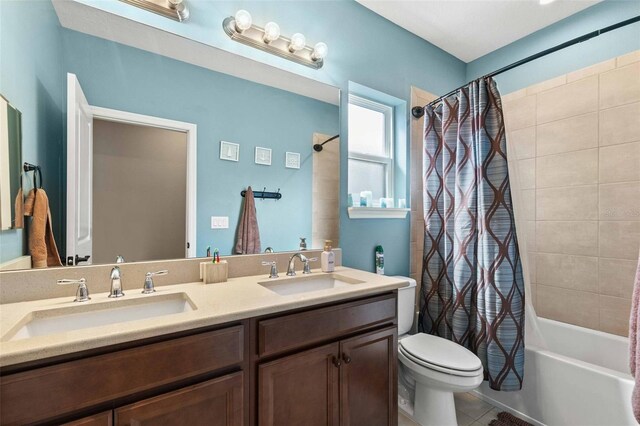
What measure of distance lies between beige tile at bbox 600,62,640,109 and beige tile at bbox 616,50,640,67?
0.02m

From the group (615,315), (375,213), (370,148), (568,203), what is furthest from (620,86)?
(375,213)

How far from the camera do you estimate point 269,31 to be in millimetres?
1576

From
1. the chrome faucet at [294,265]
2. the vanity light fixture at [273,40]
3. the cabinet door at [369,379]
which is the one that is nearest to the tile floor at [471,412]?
the cabinet door at [369,379]

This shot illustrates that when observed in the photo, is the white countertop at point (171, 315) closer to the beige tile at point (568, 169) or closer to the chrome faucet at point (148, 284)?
the chrome faucet at point (148, 284)

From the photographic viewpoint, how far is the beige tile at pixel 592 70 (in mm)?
1941

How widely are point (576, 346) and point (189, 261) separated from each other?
2.53 metres

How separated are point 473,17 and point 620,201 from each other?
1.60m

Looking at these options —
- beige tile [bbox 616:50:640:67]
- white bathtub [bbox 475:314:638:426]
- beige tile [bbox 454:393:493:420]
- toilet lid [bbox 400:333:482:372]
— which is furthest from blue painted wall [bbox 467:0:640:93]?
beige tile [bbox 454:393:493:420]

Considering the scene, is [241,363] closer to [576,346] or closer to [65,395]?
[65,395]

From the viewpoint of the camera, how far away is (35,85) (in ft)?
3.66

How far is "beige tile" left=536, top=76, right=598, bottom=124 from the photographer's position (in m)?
2.01

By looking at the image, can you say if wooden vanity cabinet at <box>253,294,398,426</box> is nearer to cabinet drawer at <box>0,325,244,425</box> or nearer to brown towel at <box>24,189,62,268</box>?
cabinet drawer at <box>0,325,244,425</box>

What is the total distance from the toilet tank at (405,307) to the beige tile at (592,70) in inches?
73.6

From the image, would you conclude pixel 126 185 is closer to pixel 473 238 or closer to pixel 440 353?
pixel 440 353
